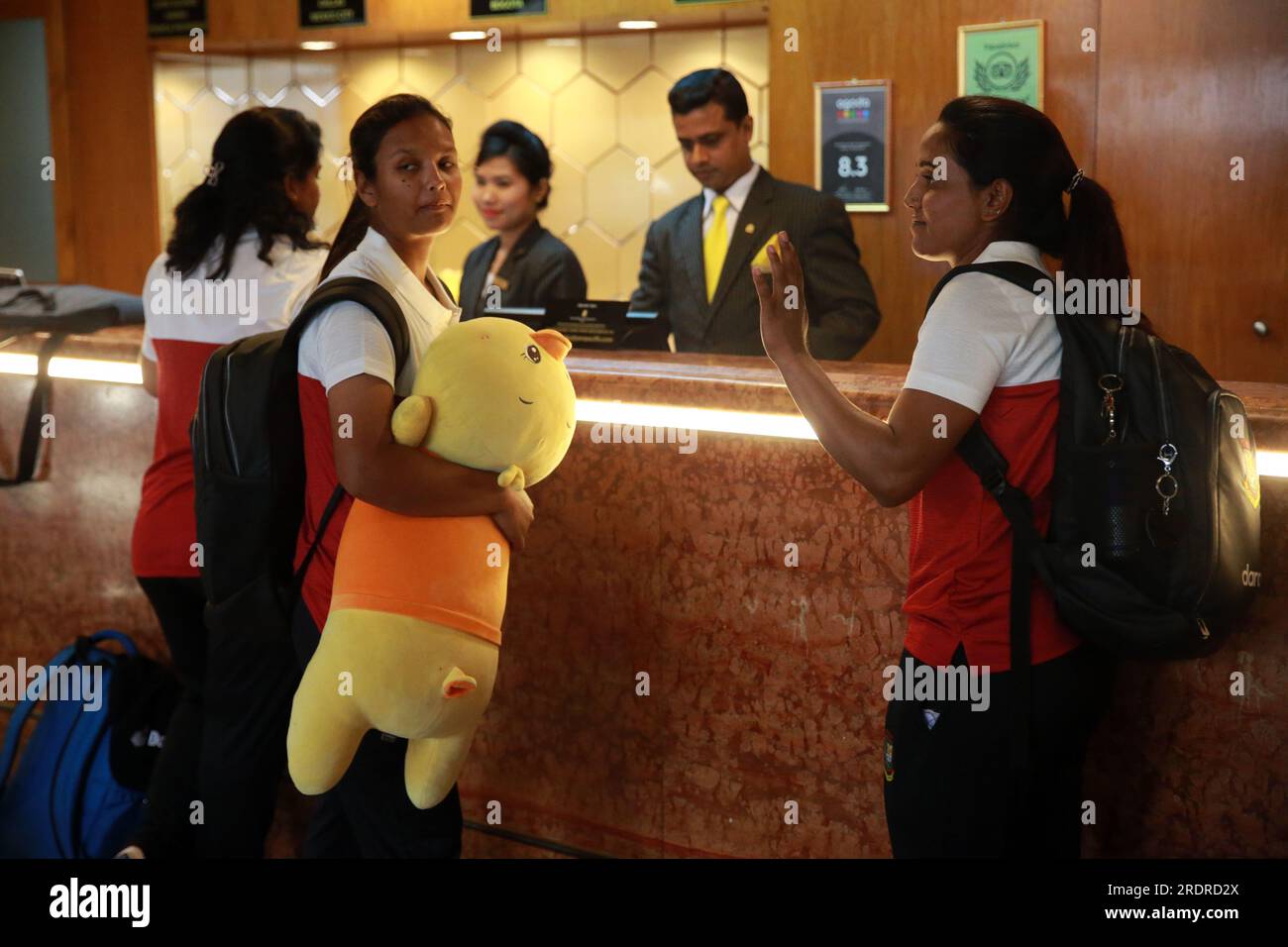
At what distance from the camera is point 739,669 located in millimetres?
2299

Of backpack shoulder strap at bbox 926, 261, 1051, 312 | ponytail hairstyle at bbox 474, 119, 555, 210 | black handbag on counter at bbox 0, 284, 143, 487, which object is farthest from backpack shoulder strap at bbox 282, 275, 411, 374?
ponytail hairstyle at bbox 474, 119, 555, 210

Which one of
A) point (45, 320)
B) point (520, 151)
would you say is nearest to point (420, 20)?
point (520, 151)

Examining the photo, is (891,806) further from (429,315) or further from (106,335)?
(106,335)

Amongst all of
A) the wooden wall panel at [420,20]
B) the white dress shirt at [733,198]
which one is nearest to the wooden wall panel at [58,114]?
the wooden wall panel at [420,20]

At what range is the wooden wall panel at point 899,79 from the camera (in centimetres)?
360

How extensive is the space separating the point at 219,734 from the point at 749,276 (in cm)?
167

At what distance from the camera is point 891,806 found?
1710 millimetres

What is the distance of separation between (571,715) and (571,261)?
1524mm

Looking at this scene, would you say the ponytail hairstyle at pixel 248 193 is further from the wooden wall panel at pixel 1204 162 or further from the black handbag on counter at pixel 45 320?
the wooden wall panel at pixel 1204 162

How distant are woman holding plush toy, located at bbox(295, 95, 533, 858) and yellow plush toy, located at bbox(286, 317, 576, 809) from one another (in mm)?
35

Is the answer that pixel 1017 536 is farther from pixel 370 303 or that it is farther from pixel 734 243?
pixel 734 243

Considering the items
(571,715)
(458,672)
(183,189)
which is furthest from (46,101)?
(458,672)

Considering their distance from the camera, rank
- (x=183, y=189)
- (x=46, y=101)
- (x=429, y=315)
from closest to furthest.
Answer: (x=429, y=315) → (x=46, y=101) → (x=183, y=189)

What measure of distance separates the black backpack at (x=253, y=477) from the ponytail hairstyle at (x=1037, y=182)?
0.77 meters
